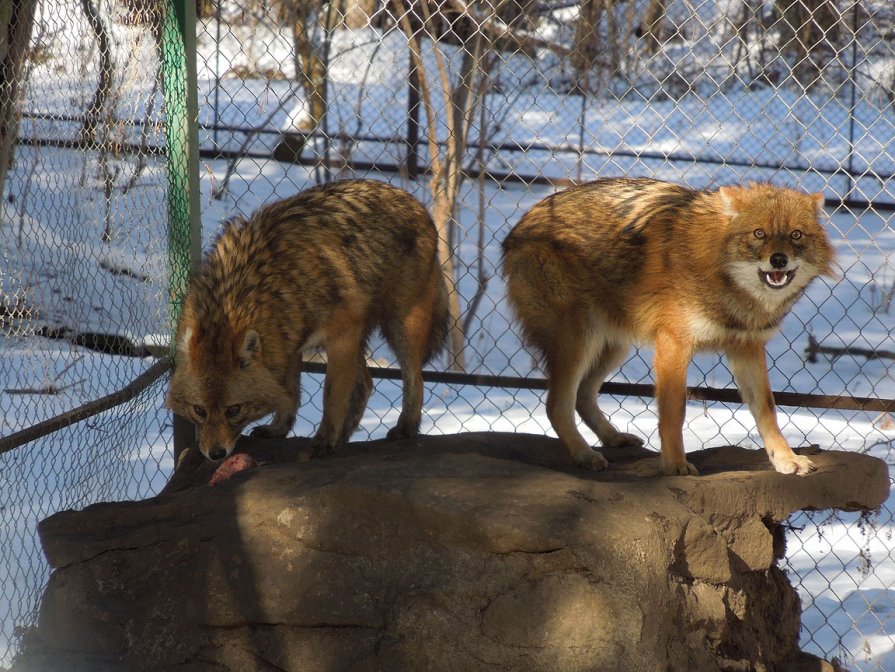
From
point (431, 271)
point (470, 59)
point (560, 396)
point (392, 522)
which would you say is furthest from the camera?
point (470, 59)

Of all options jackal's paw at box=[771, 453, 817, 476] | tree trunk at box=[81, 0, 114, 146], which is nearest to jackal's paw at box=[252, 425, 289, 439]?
tree trunk at box=[81, 0, 114, 146]

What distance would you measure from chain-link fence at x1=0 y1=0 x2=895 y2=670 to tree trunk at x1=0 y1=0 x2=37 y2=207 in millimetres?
346

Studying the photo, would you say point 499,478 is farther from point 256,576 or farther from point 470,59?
point 470,59

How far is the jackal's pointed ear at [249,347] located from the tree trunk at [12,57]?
1.84m

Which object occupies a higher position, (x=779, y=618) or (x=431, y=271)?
(x=431, y=271)

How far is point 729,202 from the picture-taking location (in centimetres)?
439

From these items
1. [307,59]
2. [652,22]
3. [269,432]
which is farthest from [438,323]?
[652,22]

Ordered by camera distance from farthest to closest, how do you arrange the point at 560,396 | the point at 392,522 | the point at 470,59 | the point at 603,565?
the point at 470,59
the point at 560,396
the point at 392,522
the point at 603,565

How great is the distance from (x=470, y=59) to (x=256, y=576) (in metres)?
5.56

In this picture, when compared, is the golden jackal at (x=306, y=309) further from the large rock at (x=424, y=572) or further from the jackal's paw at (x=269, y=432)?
the large rock at (x=424, y=572)

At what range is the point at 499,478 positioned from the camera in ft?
12.9

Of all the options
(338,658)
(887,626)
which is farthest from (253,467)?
(887,626)

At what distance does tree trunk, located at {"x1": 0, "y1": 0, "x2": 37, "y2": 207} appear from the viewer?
508cm

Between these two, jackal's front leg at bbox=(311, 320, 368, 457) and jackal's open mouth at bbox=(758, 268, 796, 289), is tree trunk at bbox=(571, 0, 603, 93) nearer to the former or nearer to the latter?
jackal's front leg at bbox=(311, 320, 368, 457)
